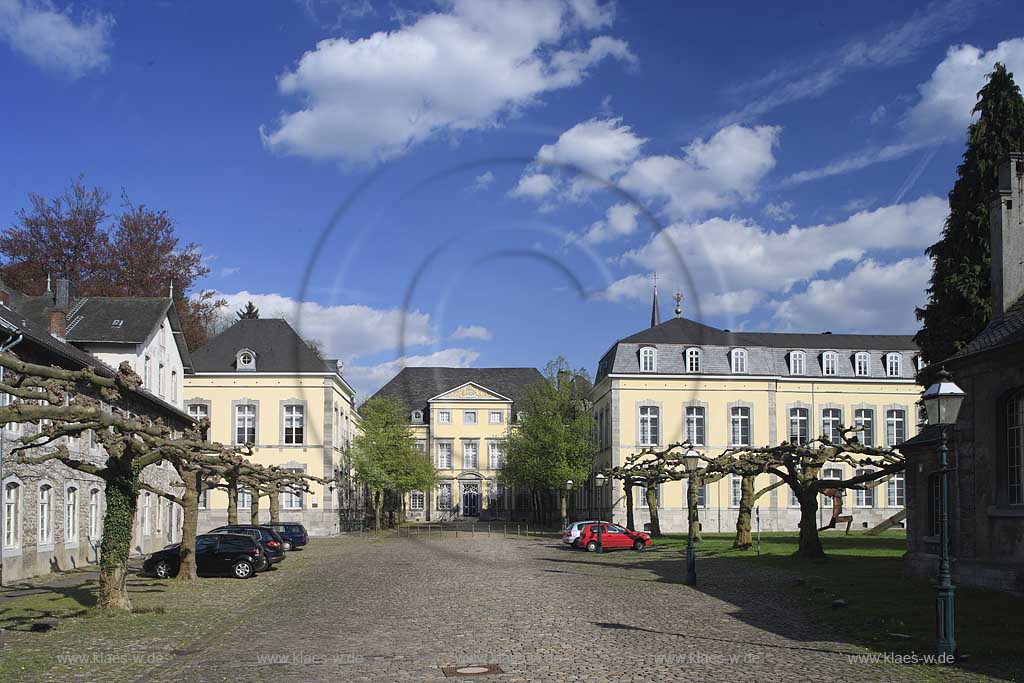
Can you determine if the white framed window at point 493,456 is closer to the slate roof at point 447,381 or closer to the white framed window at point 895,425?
the slate roof at point 447,381

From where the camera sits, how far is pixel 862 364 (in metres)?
74.6

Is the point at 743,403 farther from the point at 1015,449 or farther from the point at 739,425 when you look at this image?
the point at 1015,449

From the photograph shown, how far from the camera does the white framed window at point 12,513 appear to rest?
3000 centimetres

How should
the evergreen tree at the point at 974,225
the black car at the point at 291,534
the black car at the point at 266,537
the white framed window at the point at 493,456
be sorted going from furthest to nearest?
the white framed window at the point at 493,456
the black car at the point at 291,534
the black car at the point at 266,537
the evergreen tree at the point at 974,225

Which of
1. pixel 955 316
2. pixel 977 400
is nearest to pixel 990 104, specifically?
pixel 955 316

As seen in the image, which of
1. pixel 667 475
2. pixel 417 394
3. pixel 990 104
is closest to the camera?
pixel 990 104

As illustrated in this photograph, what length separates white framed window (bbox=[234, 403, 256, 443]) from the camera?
69.6m

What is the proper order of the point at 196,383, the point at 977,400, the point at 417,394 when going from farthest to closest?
the point at 417,394, the point at 196,383, the point at 977,400

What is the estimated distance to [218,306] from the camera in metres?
75.1

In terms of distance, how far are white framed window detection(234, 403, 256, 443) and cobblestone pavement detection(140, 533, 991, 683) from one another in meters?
37.1

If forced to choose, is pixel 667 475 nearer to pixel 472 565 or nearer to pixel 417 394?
pixel 472 565

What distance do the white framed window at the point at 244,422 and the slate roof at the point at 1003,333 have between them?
178 feet

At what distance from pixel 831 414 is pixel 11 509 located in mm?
58852

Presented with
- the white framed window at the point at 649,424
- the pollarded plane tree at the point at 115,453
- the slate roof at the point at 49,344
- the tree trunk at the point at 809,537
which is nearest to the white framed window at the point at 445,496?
the white framed window at the point at 649,424
